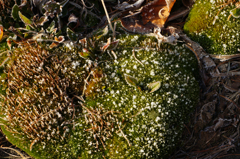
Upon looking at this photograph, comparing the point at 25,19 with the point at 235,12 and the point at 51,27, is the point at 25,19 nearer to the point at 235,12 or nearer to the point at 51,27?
the point at 51,27

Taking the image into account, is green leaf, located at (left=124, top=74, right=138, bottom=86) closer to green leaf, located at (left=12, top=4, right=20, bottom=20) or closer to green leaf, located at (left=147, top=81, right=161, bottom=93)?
green leaf, located at (left=147, top=81, right=161, bottom=93)

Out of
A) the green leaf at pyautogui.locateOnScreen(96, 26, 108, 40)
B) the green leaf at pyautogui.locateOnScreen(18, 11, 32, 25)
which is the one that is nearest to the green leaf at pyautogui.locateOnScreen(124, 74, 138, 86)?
the green leaf at pyautogui.locateOnScreen(96, 26, 108, 40)

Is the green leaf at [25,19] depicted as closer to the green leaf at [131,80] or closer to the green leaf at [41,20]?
the green leaf at [41,20]

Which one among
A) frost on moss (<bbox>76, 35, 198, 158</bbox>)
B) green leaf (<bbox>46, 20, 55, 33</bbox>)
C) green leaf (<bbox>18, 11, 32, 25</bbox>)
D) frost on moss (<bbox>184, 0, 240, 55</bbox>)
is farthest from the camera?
frost on moss (<bbox>184, 0, 240, 55</bbox>)

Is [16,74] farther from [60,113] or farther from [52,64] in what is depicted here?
[60,113]

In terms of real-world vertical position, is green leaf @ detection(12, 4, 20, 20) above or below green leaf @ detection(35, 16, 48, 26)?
above

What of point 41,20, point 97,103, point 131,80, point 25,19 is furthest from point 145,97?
point 25,19
